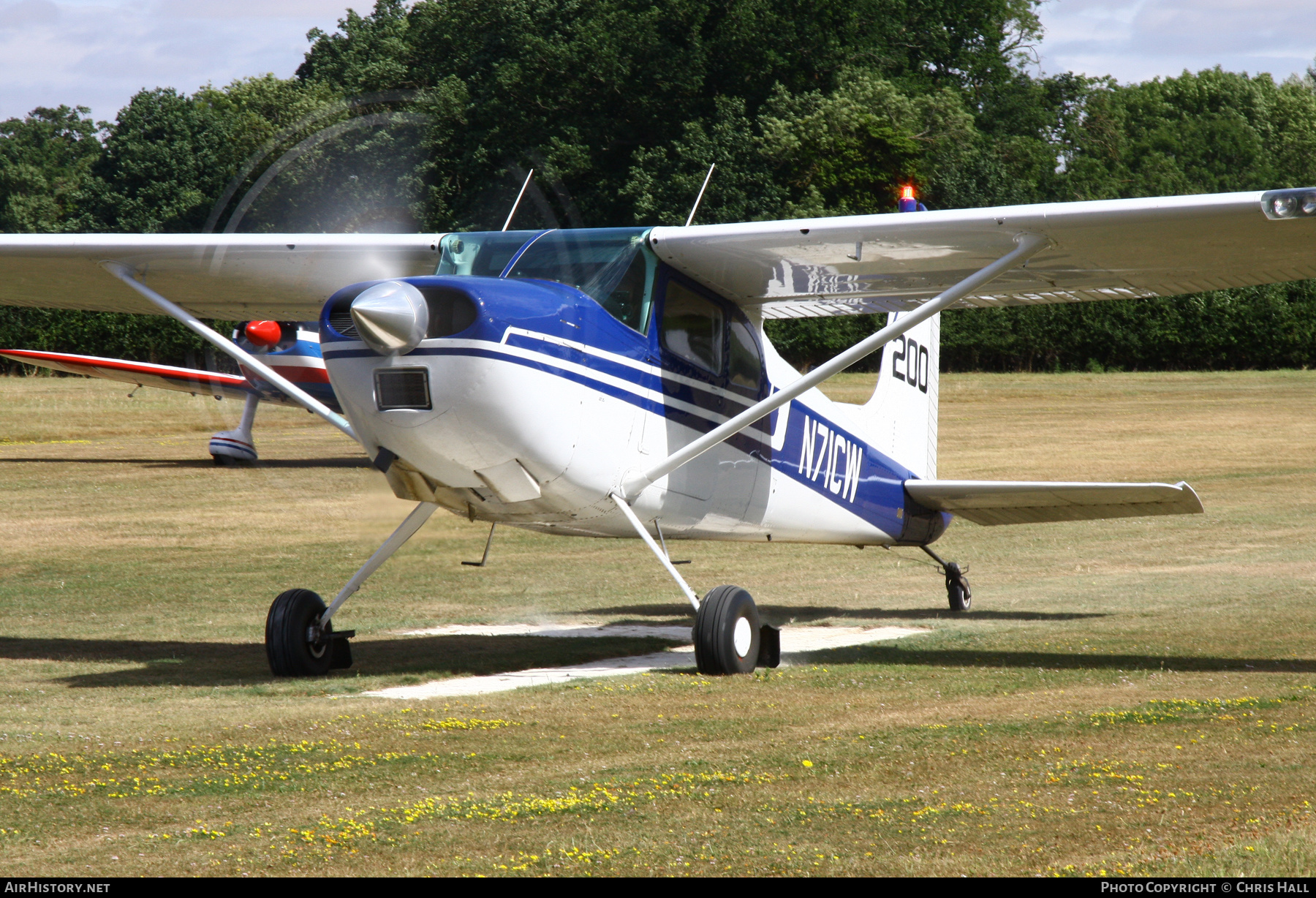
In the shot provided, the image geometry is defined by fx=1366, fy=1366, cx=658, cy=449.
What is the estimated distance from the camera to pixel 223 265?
9.66 meters

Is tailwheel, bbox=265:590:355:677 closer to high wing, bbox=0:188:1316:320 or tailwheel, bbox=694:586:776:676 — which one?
tailwheel, bbox=694:586:776:676

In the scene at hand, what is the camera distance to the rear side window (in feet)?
28.5

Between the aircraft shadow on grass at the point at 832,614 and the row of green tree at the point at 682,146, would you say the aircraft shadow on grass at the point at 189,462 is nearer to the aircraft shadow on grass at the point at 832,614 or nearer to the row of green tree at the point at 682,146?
the row of green tree at the point at 682,146

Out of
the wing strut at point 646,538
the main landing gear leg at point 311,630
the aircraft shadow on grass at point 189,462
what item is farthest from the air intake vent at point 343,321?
the aircraft shadow on grass at point 189,462

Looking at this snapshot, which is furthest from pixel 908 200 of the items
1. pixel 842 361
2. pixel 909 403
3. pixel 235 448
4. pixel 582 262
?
pixel 235 448

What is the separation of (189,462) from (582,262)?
65.7ft

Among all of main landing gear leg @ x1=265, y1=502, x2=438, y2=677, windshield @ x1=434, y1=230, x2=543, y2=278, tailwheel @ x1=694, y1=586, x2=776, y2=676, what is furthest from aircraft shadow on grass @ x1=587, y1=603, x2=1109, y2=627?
windshield @ x1=434, y1=230, x2=543, y2=278

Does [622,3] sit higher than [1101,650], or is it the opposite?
[622,3]

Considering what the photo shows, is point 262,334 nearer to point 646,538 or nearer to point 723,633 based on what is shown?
point 646,538

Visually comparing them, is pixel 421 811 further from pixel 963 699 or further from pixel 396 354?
pixel 963 699

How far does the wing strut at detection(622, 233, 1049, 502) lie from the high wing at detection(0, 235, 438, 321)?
2.15 meters

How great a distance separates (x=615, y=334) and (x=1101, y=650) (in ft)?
13.1
